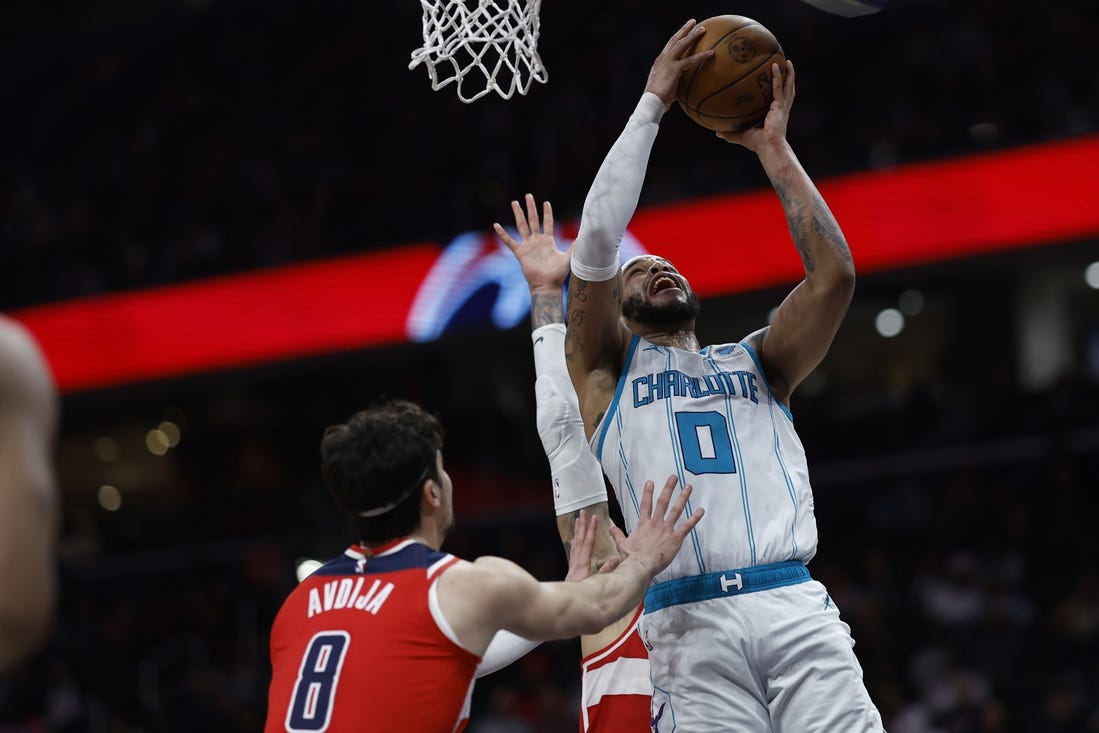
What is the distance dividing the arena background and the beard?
17.7ft

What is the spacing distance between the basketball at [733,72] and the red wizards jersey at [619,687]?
1595mm

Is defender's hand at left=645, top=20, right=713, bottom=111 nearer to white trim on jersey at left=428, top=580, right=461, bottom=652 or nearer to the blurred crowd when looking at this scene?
white trim on jersey at left=428, top=580, right=461, bottom=652

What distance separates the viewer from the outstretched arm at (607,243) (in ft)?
12.7

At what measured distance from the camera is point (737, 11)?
13906mm

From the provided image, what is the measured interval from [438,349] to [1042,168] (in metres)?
4.74

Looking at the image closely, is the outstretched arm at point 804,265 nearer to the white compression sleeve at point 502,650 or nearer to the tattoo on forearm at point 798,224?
the tattoo on forearm at point 798,224

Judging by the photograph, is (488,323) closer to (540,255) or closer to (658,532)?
(540,255)

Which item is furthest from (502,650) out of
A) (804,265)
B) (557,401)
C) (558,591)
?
(804,265)

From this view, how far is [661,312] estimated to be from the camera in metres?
4.15

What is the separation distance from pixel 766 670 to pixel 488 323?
694 cm

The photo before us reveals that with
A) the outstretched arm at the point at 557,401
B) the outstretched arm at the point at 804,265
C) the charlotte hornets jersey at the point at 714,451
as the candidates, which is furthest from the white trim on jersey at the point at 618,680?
the outstretched arm at the point at 804,265

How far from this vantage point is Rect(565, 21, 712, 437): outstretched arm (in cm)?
387

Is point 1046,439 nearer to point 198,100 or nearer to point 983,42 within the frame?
point 983,42

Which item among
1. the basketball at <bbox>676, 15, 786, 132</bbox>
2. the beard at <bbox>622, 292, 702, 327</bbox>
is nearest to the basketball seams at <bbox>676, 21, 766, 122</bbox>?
the basketball at <bbox>676, 15, 786, 132</bbox>
